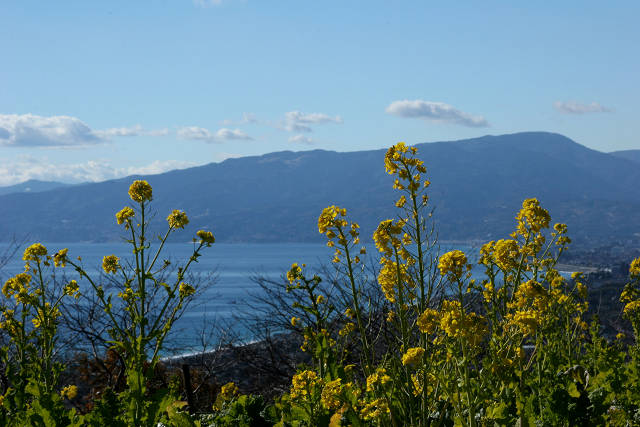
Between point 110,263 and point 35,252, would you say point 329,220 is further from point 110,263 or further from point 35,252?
point 35,252

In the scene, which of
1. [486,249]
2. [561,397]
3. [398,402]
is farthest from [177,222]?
[561,397]

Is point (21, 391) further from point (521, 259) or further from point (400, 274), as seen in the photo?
point (521, 259)

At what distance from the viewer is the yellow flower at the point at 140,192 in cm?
338

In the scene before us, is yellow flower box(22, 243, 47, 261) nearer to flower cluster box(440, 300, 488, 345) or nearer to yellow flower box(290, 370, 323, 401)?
yellow flower box(290, 370, 323, 401)

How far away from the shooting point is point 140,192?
3.41 meters

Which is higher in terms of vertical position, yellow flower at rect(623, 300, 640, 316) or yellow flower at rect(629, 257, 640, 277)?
yellow flower at rect(629, 257, 640, 277)

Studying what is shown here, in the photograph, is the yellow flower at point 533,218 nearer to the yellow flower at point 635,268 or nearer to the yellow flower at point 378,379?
the yellow flower at point 378,379

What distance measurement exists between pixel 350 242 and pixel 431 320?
2.62 ft

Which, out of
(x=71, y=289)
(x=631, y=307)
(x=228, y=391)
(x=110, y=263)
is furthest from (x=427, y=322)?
(x=631, y=307)

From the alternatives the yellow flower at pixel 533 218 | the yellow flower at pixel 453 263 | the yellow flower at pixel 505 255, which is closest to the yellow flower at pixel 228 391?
the yellow flower at pixel 505 255

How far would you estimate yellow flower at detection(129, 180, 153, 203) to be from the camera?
3.38 m

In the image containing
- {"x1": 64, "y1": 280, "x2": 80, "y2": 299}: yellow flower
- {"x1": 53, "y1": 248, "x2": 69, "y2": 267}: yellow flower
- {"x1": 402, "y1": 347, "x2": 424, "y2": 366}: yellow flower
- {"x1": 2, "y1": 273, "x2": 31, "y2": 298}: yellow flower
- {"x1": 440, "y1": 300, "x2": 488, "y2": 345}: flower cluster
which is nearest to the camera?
{"x1": 440, "y1": 300, "x2": 488, "y2": 345}: flower cluster

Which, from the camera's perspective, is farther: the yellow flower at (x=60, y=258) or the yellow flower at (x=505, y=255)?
the yellow flower at (x=60, y=258)

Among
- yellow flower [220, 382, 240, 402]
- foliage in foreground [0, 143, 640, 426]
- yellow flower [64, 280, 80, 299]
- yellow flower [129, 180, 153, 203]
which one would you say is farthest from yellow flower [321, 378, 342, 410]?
yellow flower [64, 280, 80, 299]
